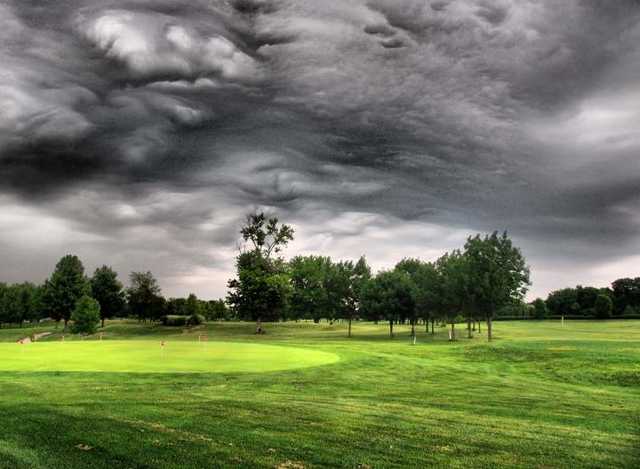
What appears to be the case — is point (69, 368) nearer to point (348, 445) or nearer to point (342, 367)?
point (342, 367)

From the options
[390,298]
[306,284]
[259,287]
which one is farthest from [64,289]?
[390,298]

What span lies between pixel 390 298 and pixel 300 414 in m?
69.5

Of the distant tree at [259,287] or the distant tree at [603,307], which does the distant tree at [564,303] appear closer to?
the distant tree at [603,307]

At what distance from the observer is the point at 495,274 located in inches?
2680

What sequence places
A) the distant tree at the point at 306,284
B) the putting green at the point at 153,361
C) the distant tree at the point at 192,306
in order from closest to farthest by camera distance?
the putting green at the point at 153,361
the distant tree at the point at 306,284
the distant tree at the point at 192,306

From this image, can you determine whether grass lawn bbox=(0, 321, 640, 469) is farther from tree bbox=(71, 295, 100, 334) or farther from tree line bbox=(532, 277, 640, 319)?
tree line bbox=(532, 277, 640, 319)

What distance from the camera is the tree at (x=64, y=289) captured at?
90062 mm

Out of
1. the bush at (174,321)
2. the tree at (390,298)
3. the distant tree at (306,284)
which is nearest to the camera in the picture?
the tree at (390,298)

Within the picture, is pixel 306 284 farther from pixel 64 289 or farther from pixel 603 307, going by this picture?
pixel 603 307

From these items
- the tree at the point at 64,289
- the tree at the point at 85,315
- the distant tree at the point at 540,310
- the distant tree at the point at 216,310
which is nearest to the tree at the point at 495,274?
the tree at the point at 85,315

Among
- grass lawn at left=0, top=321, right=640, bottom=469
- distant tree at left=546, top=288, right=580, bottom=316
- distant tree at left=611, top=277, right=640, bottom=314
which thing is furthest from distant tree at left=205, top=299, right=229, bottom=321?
grass lawn at left=0, top=321, right=640, bottom=469

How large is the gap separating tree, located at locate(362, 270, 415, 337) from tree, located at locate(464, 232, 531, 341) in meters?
13.0

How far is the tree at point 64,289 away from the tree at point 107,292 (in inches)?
382

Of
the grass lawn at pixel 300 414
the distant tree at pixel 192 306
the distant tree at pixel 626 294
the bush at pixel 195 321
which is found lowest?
the grass lawn at pixel 300 414
